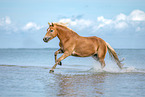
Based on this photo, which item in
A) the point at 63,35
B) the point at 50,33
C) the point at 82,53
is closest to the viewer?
the point at 50,33

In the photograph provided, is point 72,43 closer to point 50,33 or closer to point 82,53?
point 82,53

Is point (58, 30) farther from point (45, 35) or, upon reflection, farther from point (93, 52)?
point (93, 52)

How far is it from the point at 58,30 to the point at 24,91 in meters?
5.06

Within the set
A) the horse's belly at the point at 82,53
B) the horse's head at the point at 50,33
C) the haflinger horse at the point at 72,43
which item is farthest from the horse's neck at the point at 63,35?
the horse's belly at the point at 82,53

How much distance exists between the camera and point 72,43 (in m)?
11.0

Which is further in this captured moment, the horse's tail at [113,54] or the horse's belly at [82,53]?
the horse's tail at [113,54]

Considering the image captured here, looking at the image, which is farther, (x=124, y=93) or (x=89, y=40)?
(x=89, y=40)

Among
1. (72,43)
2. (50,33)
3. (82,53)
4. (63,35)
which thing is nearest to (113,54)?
(82,53)

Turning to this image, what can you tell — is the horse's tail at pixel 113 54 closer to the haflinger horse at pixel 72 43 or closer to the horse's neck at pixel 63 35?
the haflinger horse at pixel 72 43

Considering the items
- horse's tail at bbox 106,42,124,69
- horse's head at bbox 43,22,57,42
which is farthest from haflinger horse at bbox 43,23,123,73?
horse's tail at bbox 106,42,124,69

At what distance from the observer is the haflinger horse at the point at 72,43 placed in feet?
35.3

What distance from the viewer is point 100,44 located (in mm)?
11656

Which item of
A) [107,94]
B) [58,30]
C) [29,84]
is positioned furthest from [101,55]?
[107,94]

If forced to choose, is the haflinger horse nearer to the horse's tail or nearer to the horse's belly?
the horse's belly
